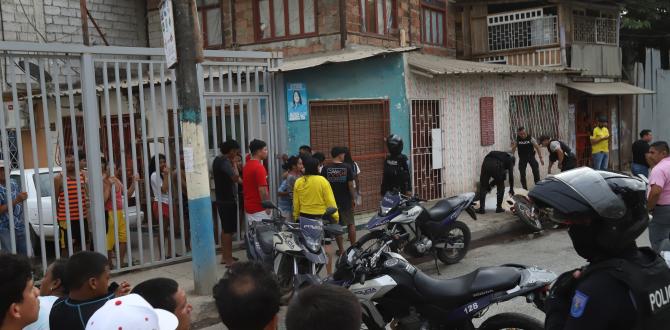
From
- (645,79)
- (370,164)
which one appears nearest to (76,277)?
(370,164)

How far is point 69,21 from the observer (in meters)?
15.1

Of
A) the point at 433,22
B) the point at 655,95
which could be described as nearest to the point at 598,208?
the point at 433,22

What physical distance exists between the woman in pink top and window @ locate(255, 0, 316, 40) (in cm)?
722

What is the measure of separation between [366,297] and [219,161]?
158 inches

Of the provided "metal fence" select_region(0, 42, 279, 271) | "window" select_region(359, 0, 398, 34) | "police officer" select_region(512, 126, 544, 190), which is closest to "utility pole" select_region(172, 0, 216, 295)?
"metal fence" select_region(0, 42, 279, 271)

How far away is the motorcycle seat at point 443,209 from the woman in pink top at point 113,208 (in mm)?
3625

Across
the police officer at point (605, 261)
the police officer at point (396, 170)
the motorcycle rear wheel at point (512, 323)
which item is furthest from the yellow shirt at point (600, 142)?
the police officer at point (605, 261)

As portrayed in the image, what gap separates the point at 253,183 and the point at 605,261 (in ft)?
18.6

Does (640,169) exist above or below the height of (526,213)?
above

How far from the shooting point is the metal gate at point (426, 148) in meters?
12.1

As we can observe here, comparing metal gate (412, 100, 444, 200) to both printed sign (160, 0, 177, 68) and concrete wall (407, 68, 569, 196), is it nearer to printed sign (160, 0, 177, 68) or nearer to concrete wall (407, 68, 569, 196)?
concrete wall (407, 68, 569, 196)

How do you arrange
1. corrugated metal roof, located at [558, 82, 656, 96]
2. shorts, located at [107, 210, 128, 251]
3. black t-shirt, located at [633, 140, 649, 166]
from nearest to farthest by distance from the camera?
shorts, located at [107, 210, 128, 251] → black t-shirt, located at [633, 140, 649, 166] → corrugated metal roof, located at [558, 82, 656, 96]

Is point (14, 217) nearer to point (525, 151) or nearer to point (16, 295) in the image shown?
point (16, 295)

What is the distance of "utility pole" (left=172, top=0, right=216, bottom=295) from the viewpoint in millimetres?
6145
